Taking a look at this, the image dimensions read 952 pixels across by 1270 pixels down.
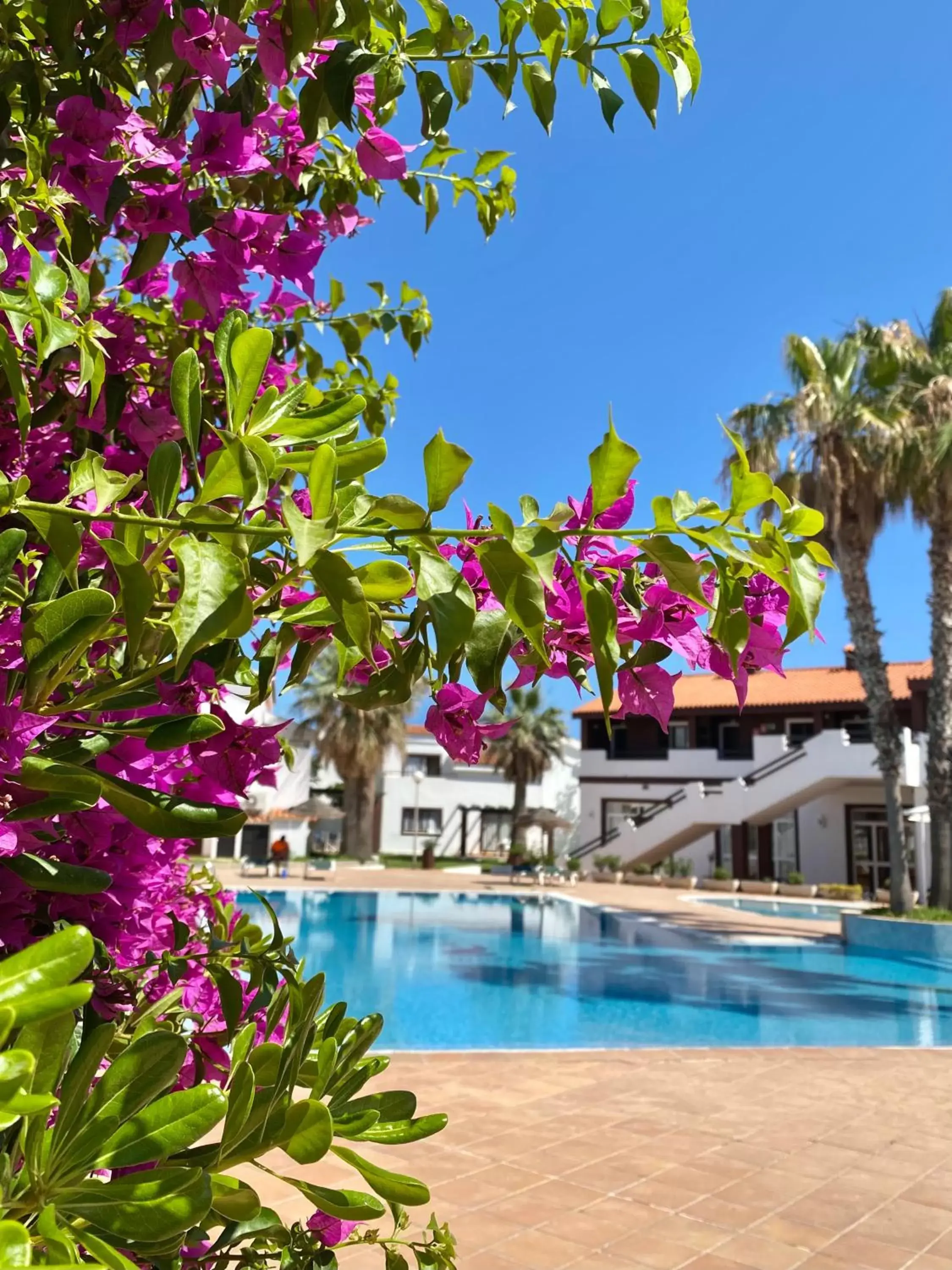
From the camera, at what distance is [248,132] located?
129cm

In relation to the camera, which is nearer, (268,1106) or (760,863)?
(268,1106)

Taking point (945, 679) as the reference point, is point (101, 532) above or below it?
below

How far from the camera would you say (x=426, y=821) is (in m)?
42.1

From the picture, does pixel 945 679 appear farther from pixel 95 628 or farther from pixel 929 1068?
pixel 95 628

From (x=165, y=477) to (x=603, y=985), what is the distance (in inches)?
514

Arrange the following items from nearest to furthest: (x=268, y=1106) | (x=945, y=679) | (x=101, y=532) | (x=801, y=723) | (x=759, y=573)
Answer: (x=268, y=1106)
(x=759, y=573)
(x=101, y=532)
(x=945, y=679)
(x=801, y=723)

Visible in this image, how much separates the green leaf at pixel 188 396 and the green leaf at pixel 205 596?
0.12 m

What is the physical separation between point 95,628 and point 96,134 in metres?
0.81

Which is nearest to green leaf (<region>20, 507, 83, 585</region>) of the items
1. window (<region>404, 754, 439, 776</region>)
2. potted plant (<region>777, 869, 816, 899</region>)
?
potted plant (<region>777, 869, 816, 899</region>)

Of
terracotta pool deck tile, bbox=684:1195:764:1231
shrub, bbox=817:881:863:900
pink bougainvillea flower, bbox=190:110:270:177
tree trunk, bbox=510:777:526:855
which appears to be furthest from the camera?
tree trunk, bbox=510:777:526:855

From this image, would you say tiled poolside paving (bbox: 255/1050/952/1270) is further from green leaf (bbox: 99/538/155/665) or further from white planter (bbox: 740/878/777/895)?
white planter (bbox: 740/878/777/895)

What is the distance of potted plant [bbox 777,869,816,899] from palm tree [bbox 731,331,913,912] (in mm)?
8536

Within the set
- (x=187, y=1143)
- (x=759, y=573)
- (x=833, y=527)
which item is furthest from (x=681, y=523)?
(x=833, y=527)

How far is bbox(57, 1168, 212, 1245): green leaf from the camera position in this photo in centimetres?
70
